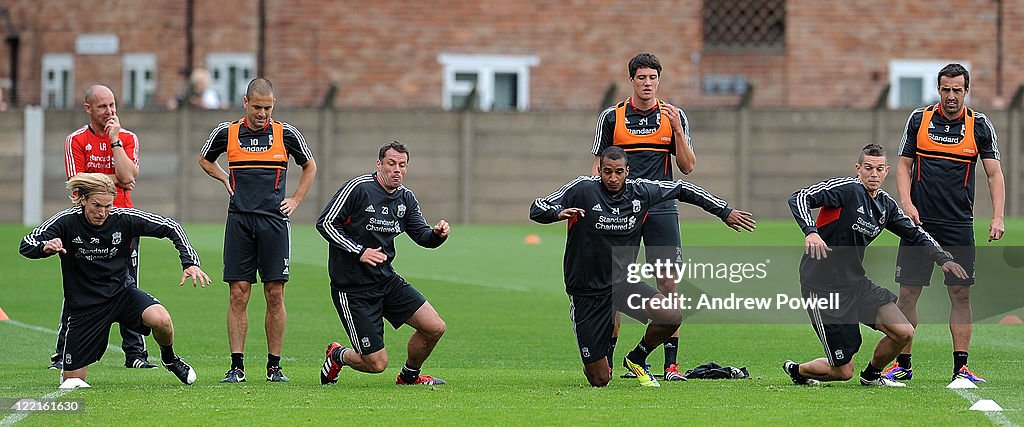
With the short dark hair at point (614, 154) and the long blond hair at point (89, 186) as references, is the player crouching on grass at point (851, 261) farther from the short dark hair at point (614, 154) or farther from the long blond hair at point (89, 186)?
the long blond hair at point (89, 186)

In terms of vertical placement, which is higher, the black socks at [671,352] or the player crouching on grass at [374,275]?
the player crouching on grass at [374,275]

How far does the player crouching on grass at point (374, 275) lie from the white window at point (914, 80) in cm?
2444

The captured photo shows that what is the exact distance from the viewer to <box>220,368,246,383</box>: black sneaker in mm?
10930

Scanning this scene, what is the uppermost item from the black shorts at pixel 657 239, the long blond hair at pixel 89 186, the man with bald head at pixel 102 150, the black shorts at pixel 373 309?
the man with bald head at pixel 102 150

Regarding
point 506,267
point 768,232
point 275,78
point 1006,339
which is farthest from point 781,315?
point 275,78

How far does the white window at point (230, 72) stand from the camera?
3284 cm

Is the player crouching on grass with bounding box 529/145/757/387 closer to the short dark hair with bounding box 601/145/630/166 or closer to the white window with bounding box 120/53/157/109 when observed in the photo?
the short dark hair with bounding box 601/145/630/166

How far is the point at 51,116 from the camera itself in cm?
2775

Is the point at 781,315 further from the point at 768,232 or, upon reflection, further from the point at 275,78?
the point at 275,78

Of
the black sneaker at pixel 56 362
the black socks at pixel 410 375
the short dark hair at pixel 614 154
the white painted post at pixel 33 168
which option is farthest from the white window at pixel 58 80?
the short dark hair at pixel 614 154

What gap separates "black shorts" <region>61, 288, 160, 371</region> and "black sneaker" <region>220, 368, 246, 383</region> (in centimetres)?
63

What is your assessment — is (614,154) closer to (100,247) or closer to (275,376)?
(275,376)

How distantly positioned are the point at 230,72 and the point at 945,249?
78.6 ft

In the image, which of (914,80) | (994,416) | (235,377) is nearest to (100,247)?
(235,377)
